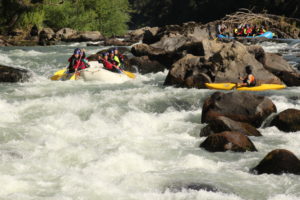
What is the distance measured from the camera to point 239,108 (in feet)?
27.5

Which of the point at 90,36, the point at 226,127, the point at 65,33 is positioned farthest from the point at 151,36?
the point at 226,127

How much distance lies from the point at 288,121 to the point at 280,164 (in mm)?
2343

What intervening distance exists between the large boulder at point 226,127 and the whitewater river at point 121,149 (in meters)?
0.21

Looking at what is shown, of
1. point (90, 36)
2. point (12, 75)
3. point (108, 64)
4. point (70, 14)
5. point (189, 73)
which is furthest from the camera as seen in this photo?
point (70, 14)

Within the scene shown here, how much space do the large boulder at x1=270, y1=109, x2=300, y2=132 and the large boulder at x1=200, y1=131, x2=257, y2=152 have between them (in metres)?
1.39

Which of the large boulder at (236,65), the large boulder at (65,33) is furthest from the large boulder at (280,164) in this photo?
the large boulder at (65,33)

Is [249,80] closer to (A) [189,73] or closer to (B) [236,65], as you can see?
(B) [236,65]

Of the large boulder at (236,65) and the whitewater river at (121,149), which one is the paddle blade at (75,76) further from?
the large boulder at (236,65)

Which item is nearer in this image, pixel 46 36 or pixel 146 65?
pixel 146 65

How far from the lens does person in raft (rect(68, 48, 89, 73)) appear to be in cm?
1345

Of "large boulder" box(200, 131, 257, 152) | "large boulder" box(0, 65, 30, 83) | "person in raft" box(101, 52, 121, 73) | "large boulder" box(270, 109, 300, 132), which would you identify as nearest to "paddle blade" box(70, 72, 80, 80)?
"person in raft" box(101, 52, 121, 73)

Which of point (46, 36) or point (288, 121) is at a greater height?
point (288, 121)

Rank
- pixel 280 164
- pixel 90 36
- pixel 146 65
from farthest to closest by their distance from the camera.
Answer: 1. pixel 90 36
2. pixel 146 65
3. pixel 280 164

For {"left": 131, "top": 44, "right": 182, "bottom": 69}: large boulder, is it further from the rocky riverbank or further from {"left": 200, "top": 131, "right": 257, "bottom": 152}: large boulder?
{"left": 200, "top": 131, "right": 257, "bottom": 152}: large boulder
